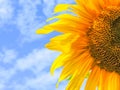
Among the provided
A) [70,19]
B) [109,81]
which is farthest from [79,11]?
[109,81]

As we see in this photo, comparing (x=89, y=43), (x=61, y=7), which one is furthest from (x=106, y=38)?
(x=61, y=7)

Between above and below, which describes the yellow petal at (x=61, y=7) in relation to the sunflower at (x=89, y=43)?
above

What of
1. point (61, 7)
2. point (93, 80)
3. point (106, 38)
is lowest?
point (93, 80)

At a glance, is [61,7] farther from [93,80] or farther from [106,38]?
[93,80]

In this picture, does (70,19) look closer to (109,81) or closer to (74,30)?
(74,30)

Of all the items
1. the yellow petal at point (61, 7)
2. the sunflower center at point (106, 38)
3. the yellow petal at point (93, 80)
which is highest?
the yellow petal at point (61, 7)

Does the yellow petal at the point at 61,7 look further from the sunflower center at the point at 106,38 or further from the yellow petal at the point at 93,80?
the yellow petal at the point at 93,80

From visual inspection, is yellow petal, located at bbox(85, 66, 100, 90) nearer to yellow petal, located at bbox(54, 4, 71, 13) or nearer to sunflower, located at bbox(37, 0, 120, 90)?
sunflower, located at bbox(37, 0, 120, 90)

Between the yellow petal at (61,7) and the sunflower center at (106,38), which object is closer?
the yellow petal at (61,7)

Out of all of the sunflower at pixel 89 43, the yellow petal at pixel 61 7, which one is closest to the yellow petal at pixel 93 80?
the sunflower at pixel 89 43
